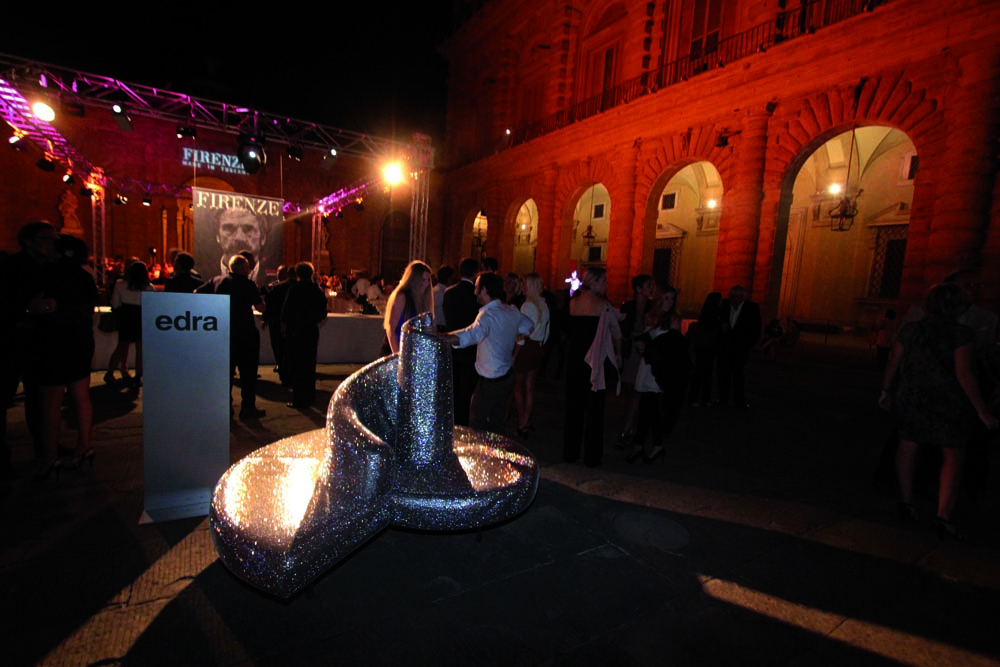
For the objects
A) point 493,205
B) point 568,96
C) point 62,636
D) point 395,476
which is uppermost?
point 568,96

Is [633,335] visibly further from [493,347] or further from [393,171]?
[393,171]

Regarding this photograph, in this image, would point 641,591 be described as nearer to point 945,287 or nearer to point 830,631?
point 830,631

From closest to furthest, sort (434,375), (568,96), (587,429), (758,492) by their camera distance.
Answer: (434,375) < (758,492) < (587,429) < (568,96)

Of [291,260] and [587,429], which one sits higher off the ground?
[291,260]

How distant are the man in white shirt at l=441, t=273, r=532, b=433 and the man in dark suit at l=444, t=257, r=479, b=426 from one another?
1.35 feet

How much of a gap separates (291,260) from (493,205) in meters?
11.2

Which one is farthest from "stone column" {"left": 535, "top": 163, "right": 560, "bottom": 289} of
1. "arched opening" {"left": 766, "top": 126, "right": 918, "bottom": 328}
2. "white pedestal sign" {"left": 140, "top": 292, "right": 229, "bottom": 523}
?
"white pedestal sign" {"left": 140, "top": 292, "right": 229, "bottom": 523}

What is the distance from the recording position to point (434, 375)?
253cm

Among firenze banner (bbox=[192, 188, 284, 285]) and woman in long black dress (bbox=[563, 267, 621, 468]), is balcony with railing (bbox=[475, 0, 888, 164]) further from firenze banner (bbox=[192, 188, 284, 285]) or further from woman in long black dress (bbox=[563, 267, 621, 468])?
woman in long black dress (bbox=[563, 267, 621, 468])

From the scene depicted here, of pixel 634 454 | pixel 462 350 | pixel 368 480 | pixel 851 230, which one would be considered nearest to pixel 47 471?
pixel 368 480

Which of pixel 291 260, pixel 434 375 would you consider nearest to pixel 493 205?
pixel 291 260

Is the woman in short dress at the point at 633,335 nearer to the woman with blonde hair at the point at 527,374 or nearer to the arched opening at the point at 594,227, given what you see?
the woman with blonde hair at the point at 527,374

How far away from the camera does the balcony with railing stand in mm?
10266

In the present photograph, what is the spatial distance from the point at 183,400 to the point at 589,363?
3.02 metres
